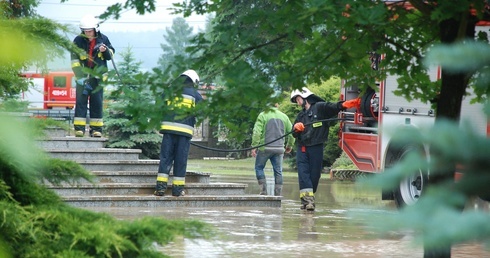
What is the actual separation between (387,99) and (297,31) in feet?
30.7

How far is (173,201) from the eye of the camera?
1389cm

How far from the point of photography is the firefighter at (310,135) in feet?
46.8

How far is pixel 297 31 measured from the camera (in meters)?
5.41

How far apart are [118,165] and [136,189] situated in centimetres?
104

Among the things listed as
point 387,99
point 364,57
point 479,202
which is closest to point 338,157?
point 387,99

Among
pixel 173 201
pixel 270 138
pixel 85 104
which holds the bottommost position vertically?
pixel 173 201

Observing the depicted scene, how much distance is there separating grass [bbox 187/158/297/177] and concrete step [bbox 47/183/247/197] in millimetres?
9082

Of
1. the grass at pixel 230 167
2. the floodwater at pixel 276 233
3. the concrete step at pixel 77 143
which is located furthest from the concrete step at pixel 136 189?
the grass at pixel 230 167

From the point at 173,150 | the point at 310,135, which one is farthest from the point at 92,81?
the point at 310,135

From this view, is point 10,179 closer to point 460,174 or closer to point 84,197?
point 460,174

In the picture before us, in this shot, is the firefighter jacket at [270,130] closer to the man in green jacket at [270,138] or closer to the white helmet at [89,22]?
the man in green jacket at [270,138]

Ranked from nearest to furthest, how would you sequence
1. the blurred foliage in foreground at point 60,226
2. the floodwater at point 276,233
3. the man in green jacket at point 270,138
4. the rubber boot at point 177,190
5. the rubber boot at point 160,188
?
1. the blurred foliage in foreground at point 60,226
2. the floodwater at point 276,233
3. the rubber boot at point 160,188
4. the rubber boot at point 177,190
5. the man in green jacket at point 270,138

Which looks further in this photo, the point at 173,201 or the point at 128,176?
the point at 128,176

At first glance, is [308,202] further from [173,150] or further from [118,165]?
[118,165]
